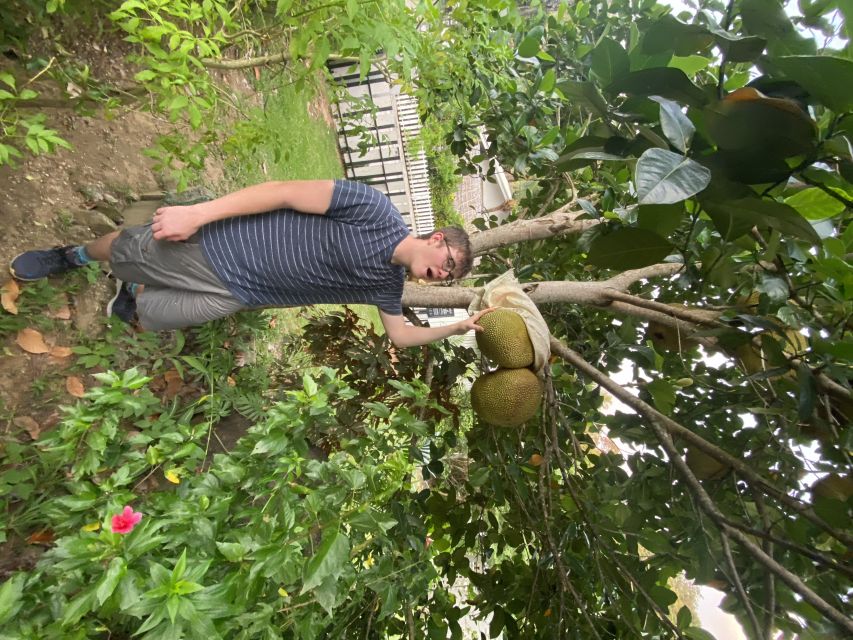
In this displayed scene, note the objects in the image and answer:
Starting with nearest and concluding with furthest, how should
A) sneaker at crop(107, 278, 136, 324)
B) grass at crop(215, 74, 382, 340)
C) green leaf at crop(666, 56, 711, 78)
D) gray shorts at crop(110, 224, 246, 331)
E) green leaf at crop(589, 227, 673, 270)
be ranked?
green leaf at crop(666, 56, 711, 78) → green leaf at crop(589, 227, 673, 270) → gray shorts at crop(110, 224, 246, 331) → sneaker at crop(107, 278, 136, 324) → grass at crop(215, 74, 382, 340)

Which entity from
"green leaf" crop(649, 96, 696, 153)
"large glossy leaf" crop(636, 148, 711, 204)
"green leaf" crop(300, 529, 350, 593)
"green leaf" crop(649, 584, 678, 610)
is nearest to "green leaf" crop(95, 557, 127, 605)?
"green leaf" crop(300, 529, 350, 593)

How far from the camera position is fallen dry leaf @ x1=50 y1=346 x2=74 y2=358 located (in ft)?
6.01

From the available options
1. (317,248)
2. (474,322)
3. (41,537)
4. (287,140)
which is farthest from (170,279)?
(287,140)

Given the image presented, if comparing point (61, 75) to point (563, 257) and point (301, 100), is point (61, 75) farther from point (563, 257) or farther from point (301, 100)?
point (301, 100)

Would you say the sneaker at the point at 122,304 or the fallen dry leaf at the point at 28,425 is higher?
the sneaker at the point at 122,304

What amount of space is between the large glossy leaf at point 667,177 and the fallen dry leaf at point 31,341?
2.08 m

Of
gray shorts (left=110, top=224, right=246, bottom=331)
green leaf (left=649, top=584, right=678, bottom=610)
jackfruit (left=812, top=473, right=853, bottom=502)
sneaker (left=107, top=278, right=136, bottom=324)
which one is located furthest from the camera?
sneaker (left=107, top=278, right=136, bottom=324)

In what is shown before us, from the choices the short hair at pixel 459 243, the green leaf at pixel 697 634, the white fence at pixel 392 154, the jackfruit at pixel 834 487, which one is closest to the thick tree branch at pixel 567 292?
the short hair at pixel 459 243

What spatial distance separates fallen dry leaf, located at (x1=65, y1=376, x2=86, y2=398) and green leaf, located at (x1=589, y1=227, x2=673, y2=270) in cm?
190

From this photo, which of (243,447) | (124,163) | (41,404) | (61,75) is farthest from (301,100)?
(243,447)

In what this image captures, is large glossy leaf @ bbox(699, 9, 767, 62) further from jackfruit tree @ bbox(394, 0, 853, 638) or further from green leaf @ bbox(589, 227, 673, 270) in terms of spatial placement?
green leaf @ bbox(589, 227, 673, 270)

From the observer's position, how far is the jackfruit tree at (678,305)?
64cm

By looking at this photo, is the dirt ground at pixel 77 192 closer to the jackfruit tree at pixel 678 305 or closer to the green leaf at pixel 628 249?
the jackfruit tree at pixel 678 305

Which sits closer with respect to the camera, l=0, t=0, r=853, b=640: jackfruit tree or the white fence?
l=0, t=0, r=853, b=640: jackfruit tree
